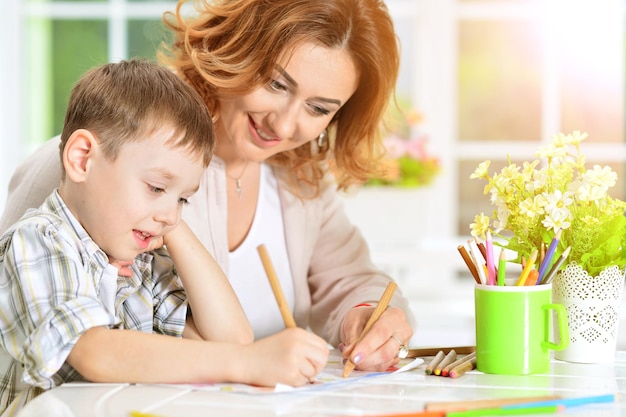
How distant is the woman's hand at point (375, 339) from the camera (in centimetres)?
142

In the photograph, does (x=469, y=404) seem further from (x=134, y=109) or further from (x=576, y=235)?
(x=134, y=109)

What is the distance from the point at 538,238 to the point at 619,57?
9.89 feet

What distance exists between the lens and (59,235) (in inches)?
52.1

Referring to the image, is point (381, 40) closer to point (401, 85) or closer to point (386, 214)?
point (386, 214)

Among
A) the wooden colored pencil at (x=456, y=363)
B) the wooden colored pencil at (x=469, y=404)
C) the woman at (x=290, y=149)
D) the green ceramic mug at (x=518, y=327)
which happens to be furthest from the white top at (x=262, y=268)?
the wooden colored pencil at (x=469, y=404)

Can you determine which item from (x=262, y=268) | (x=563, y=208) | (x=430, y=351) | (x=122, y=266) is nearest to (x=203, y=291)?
(x=122, y=266)

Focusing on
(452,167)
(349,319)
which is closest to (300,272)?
(349,319)

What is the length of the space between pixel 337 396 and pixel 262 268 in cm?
85

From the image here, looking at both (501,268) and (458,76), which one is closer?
(501,268)

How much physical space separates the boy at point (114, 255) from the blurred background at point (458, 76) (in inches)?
102

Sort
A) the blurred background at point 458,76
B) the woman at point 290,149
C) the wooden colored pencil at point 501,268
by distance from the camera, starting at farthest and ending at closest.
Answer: the blurred background at point 458,76
the woman at point 290,149
the wooden colored pencil at point 501,268

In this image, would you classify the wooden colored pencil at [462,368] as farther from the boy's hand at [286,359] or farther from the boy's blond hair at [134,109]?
the boy's blond hair at [134,109]

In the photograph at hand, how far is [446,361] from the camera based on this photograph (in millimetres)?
1423

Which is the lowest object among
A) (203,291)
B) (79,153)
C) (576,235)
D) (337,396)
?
(337,396)
